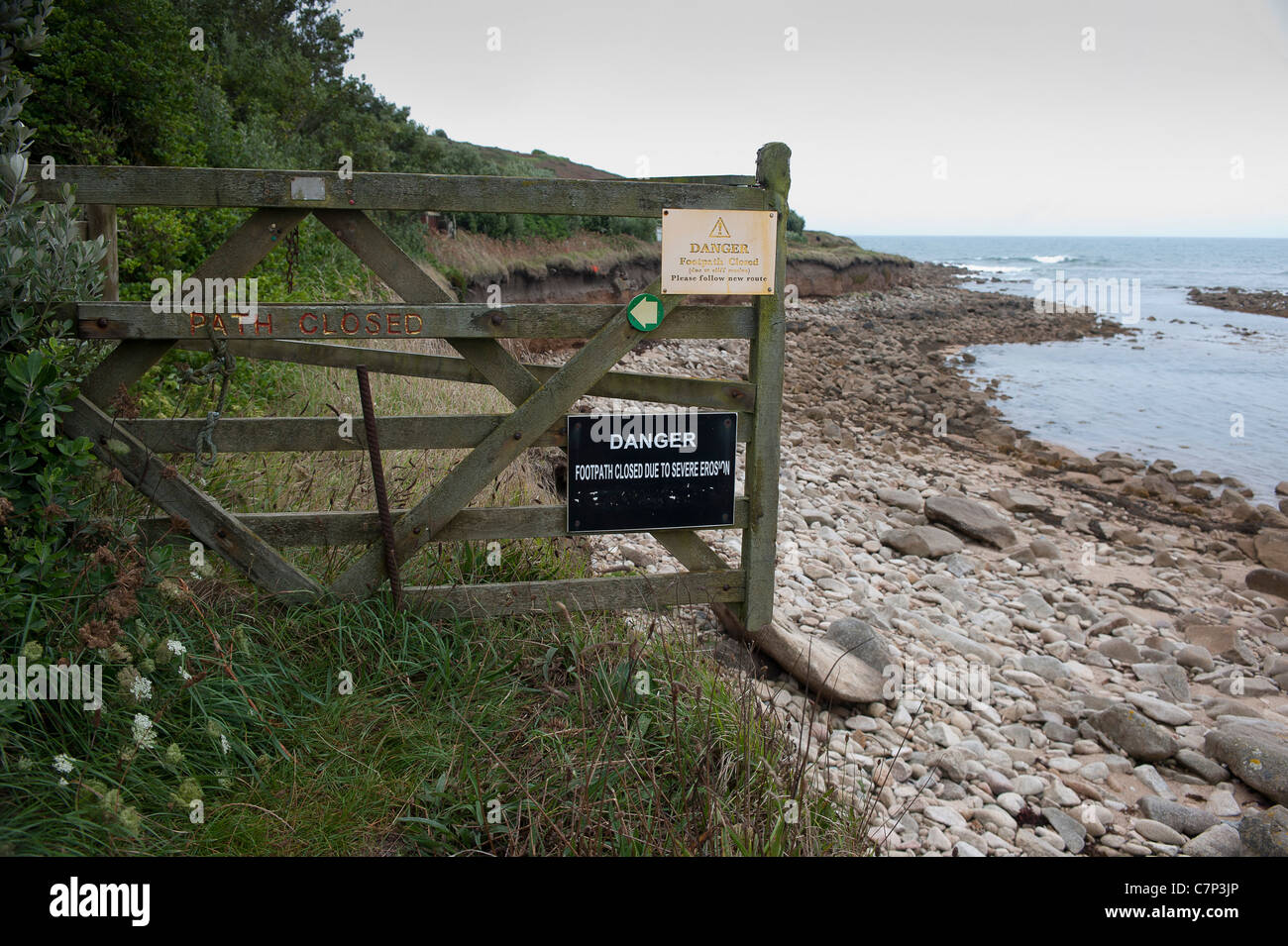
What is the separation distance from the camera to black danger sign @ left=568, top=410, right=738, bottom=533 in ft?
15.4

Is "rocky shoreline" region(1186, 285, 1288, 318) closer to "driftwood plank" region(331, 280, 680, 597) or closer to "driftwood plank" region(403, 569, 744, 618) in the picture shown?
"driftwood plank" region(403, 569, 744, 618)

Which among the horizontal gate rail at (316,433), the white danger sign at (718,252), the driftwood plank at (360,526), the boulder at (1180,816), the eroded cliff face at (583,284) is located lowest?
the boulder at (1180,816)

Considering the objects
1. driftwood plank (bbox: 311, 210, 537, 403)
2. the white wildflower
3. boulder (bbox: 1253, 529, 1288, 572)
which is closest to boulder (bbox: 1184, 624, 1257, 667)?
boulder (bbox: 1253, 529, 1288, 572)

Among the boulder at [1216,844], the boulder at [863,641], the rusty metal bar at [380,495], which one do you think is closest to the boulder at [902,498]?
the boulder at [863,641]

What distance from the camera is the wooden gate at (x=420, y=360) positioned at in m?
4.12

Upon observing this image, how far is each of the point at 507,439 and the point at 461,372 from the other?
0.48 meters

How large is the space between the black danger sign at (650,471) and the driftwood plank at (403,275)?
0.45 meters

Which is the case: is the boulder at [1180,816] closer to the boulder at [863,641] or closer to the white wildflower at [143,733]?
the boulder at [863,641]

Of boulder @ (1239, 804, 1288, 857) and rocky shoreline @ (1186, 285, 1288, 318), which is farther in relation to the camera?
rocky shoreline @ (1186, 285, 1288, 318)

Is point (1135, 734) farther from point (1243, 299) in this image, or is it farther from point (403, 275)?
point (1243, 299)

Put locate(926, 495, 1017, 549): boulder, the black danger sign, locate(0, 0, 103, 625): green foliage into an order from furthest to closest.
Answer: locate(926, 495, 1017, 549): boulder, the black danger sign, locate(0, 0, 103, 625): green foliage

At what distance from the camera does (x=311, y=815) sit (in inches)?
126

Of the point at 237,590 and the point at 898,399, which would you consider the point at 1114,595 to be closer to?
the point at 237,590

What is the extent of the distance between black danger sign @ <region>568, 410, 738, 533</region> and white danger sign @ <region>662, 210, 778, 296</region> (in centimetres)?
→ 67
